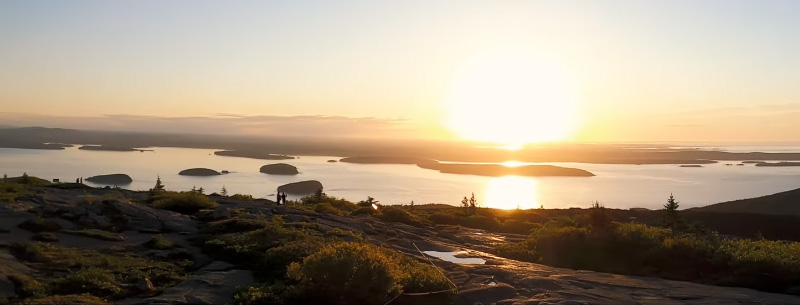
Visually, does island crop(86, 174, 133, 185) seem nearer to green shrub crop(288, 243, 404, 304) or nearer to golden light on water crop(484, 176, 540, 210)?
golden light on water crop(484, 176, 540, 210)

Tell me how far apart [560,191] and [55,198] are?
228 feet

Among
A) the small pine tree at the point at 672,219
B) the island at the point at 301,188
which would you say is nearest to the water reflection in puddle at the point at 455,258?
the small pine tree at the point at 672,219

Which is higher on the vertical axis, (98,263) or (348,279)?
(348,279)

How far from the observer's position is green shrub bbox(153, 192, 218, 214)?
1745 cm

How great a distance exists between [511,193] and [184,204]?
62.8 metres

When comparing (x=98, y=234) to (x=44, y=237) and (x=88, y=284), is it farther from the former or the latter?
(x=88, y=284)

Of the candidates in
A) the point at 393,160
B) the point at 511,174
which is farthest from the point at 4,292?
the point at 393,160

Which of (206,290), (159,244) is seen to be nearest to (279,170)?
(159,244)

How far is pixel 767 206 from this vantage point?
1791 inches

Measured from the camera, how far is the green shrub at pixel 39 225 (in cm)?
1231

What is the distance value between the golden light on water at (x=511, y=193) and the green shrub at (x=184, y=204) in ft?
134

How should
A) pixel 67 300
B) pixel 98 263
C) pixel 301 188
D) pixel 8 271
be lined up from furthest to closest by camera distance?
pixel 301 188 → pixel 98 263 → pixel 8 271 → pixel 67 300

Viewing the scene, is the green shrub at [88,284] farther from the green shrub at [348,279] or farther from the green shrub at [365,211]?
the green shrub at [365,211]

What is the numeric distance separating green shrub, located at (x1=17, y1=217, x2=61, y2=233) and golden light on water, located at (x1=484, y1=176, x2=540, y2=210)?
46.3 m
